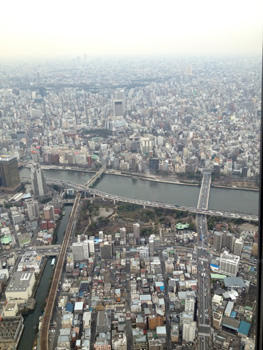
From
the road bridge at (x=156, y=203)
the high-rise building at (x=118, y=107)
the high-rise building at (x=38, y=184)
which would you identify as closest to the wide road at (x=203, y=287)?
the road bridge at (x=156, y=203)

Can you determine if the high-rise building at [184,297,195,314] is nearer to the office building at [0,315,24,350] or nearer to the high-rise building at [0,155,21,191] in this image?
the office building at [0,315,24,350]

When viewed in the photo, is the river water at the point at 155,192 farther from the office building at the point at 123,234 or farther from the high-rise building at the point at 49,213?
the office building at the point at 123,234

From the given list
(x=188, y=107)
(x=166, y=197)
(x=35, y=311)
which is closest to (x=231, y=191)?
(x=166, y=197)

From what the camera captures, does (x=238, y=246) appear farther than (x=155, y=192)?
No

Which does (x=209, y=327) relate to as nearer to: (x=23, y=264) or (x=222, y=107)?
(x=23, y=264)

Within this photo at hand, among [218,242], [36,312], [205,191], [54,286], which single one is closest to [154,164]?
[205,191]

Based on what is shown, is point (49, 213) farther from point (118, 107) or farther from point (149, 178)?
point (118, 107)

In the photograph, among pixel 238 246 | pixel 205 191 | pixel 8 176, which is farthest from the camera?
pixel 8 176
